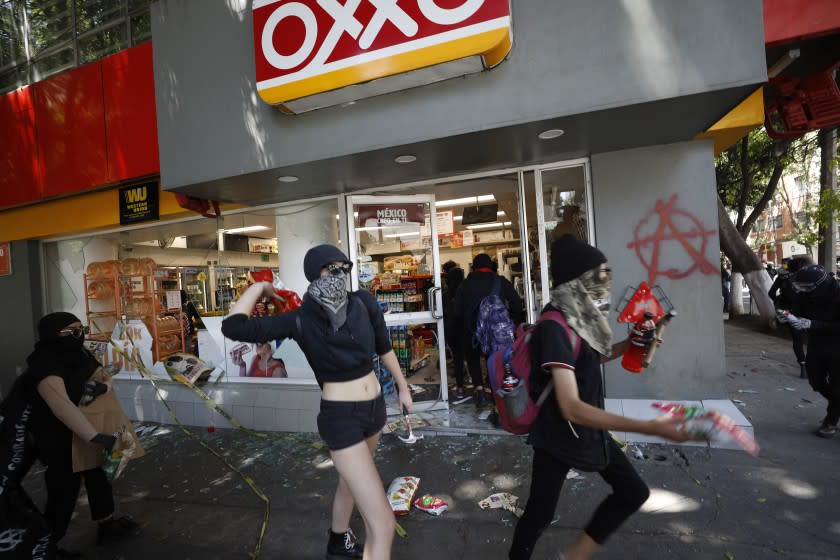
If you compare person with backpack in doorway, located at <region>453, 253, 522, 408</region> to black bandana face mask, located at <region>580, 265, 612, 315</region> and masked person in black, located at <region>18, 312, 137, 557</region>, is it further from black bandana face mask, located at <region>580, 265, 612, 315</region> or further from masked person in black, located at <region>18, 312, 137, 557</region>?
masked person in black, located at <region>18, 312, 137, 557</region>

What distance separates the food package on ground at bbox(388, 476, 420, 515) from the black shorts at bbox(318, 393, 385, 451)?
4.08 ft

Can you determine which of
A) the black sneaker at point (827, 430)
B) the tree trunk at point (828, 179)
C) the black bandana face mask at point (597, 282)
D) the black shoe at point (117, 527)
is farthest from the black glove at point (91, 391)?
the tree trunk at point (828, 179)

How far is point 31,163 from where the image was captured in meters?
6.59

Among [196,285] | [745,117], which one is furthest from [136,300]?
[745,117]

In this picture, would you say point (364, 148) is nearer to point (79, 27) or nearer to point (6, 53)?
point (79, 27)

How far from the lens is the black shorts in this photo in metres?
2.21

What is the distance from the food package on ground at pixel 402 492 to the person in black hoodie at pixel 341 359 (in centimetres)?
113

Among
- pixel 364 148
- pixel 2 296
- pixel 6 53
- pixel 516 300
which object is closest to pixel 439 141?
pixel 364 148

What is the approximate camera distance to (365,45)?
375 cm

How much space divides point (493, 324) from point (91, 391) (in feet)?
12.0

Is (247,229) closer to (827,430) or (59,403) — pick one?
(59,403)

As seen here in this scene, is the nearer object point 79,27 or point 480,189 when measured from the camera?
point 480,189

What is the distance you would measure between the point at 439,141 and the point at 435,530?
313 centimetres

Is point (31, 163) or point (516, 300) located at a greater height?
point (31, 163)
